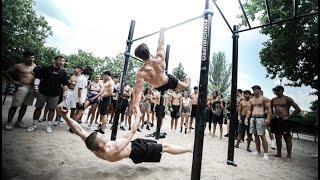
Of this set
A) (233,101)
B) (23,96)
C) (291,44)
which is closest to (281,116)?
(233,101)

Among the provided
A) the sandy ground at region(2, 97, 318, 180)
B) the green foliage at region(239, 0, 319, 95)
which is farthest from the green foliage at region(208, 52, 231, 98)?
the sandy ground at region(2, 97, 318, 180)

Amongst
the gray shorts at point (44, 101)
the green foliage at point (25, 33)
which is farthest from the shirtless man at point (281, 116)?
the green foliage at point (25, 33)

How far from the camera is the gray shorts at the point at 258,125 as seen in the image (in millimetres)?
6563

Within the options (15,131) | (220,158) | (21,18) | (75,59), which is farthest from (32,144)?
(75,59)

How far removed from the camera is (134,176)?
3.79 m

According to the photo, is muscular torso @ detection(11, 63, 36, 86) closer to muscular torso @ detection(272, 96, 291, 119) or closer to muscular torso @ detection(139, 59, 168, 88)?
muscular torso @ detection(139, 59, 168, 88)

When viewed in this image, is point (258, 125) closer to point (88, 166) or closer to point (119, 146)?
point (119, 146)

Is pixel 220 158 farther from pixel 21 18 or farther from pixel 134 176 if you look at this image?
pixel 21 18

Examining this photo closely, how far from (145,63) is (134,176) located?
2.23 m

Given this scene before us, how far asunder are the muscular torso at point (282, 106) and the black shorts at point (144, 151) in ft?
14.7

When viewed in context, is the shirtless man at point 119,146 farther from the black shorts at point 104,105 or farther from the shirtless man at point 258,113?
the black shorts at point 104,105

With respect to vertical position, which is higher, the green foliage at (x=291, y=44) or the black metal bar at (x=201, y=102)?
the green foliage at (x=291, y=44)

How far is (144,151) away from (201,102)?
128 cm

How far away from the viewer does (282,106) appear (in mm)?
6734
